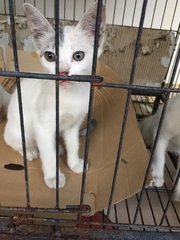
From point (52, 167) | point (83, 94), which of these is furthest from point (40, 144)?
point (83, 94)

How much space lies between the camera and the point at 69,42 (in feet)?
2.15

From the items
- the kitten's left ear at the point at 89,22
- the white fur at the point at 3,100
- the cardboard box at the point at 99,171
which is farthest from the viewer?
the white fur at the point at 3,100

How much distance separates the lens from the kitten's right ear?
61 cm

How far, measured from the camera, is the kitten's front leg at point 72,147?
85 cm

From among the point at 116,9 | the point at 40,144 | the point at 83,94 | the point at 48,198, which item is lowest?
the point at 48,198

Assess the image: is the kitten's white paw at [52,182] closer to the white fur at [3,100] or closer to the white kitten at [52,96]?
the white kitten at [52,96]

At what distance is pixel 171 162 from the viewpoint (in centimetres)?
112

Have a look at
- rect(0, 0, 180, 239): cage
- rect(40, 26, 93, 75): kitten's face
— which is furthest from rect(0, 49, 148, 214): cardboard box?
rect(40, 26, 93, 75): kitten's face

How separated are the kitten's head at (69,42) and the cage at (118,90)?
1.7 inches

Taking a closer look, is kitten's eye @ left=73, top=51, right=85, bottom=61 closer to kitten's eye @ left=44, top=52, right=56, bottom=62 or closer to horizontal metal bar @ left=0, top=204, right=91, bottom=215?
kitten's eye @ left=44, top=52, right=56, bottom=62

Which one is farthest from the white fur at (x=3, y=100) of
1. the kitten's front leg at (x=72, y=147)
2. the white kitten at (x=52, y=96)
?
the kitten's front leg at (x=72, y=147)

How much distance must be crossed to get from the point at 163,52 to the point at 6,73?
99cm

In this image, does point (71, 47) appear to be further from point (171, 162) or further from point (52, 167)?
point (171, 162)

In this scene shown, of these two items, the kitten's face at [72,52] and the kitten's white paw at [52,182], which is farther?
the kitten's white paw at [52,182]
